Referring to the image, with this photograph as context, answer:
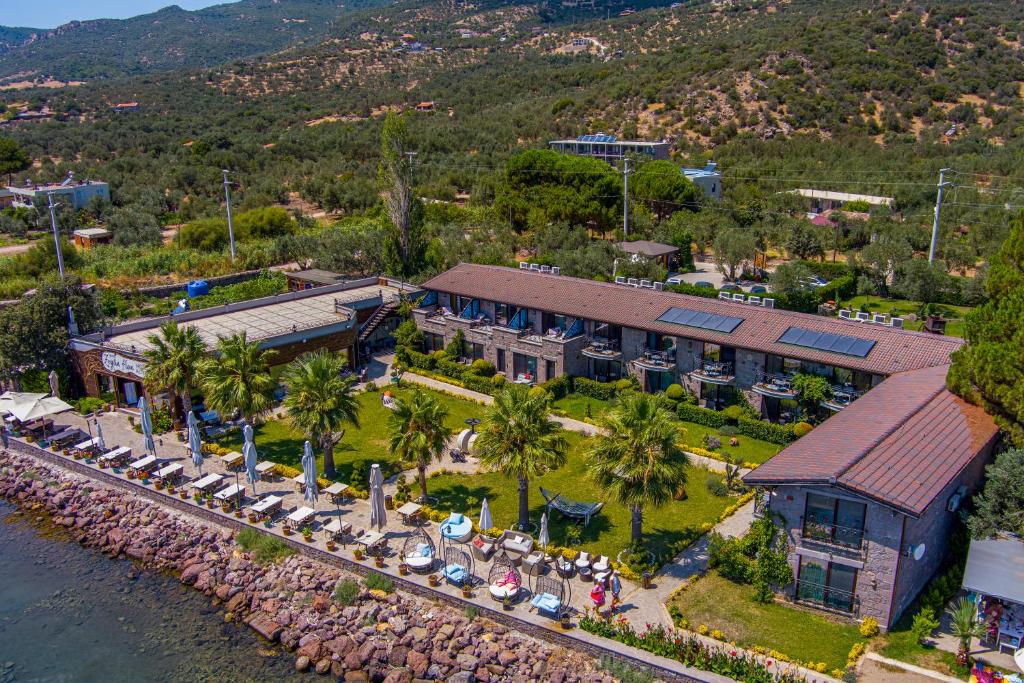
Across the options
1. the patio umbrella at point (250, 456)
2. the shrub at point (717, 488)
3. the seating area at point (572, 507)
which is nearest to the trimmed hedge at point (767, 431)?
the shrub at point (717, 488)

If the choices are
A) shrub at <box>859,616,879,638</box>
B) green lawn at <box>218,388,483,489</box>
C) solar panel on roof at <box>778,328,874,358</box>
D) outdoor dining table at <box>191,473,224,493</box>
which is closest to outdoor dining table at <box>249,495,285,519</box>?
outdoor dining table at <box>191,473,224,493</box>

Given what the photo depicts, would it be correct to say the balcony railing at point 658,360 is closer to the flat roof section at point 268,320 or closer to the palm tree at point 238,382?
the flat roof section at point 268,320

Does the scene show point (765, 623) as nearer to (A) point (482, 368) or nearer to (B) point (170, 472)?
(A) point (482, 368)

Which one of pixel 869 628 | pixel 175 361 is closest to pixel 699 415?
pixel 869 628

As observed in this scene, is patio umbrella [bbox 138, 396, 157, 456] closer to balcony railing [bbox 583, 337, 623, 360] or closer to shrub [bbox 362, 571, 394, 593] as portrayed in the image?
shrub [bbox 362, 571, 394, 593]

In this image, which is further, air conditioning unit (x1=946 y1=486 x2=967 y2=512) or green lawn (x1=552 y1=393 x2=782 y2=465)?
green lawn (x1=552 y1=393 x2=782 y2=465)

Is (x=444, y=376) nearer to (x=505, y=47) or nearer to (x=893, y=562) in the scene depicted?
(x=893, y=562)
